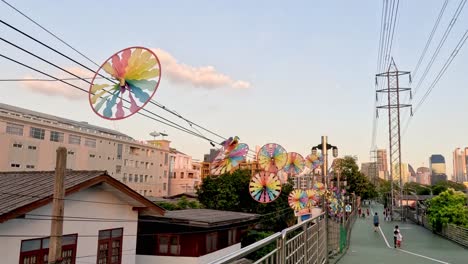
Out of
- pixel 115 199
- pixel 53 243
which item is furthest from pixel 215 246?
pixel 53 243

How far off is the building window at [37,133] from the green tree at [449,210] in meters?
49.1

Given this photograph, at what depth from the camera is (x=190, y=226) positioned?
20078 mm

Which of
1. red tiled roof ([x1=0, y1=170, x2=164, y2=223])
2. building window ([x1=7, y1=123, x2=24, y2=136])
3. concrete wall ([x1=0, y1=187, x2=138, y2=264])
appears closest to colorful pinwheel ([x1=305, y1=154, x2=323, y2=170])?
red tiled roof ([x1=0, y1=170, x2=164, y2=223])

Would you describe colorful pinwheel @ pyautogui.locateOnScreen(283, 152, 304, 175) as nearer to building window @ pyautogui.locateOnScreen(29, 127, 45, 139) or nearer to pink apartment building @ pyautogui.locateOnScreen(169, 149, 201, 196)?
building window @ pyautogui.locateOnScreen(29, 127, 45, 139)

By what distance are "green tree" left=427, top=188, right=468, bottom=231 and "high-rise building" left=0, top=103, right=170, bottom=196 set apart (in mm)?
34176

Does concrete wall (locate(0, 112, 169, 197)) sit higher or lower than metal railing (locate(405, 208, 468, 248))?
higher

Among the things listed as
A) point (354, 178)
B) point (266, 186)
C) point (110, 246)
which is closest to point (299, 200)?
point (266, 186)

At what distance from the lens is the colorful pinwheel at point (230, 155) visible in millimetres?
13477

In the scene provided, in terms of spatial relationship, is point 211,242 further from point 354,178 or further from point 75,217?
point 354,178

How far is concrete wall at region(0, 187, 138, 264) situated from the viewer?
11.1 metres

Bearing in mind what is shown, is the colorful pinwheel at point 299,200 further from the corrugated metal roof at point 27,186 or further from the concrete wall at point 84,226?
the corrugated metal roof at point 27,186

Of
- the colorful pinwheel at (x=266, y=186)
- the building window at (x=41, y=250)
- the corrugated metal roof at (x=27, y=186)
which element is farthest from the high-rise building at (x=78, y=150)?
the colorful pinwheel at (x=266, y=186)

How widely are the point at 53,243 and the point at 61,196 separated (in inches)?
38.0

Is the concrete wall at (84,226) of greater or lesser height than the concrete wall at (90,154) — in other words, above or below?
below
